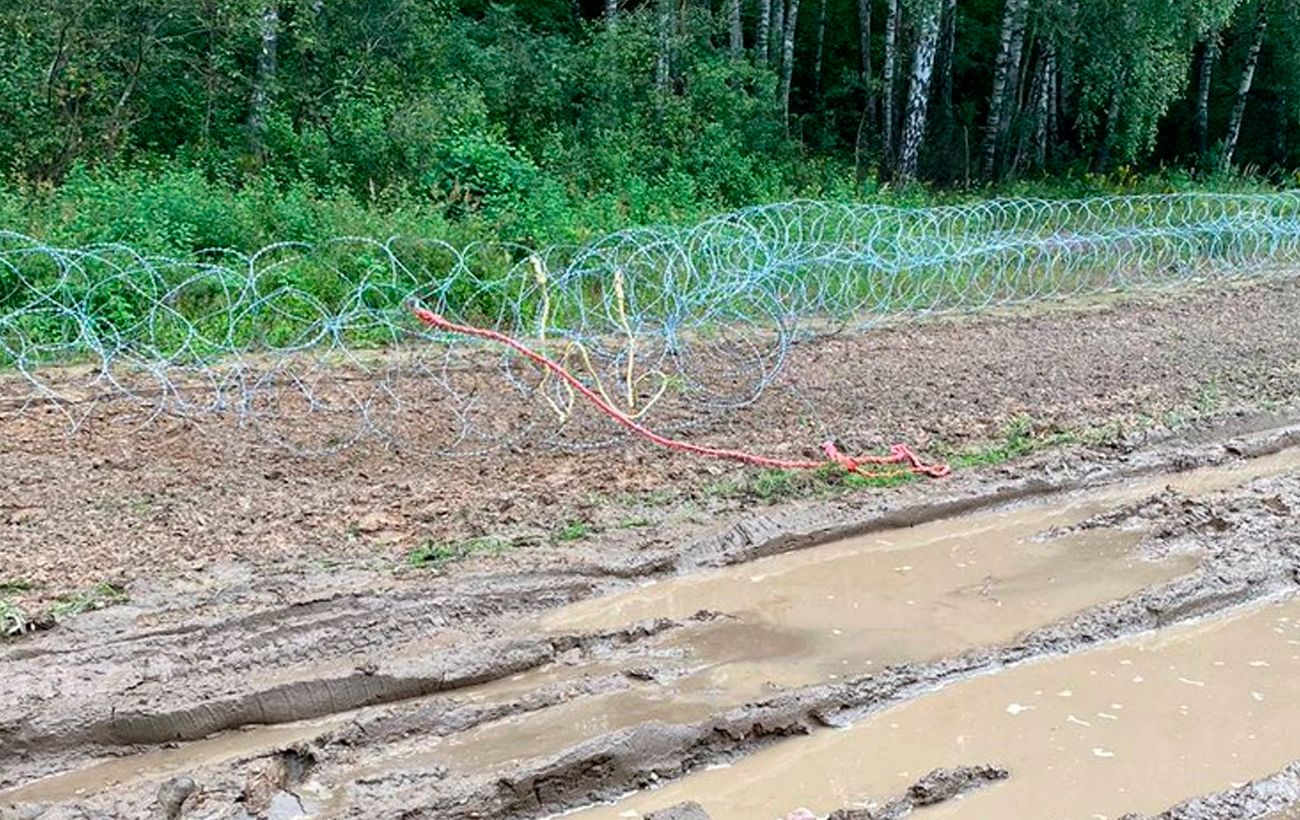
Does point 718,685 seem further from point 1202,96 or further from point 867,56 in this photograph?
point 1202,96

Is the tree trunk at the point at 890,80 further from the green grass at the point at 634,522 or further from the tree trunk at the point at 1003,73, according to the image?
the green grass at the point at 634,522

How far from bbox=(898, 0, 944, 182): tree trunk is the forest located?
4 centimetres

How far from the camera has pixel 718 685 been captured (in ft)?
17.1

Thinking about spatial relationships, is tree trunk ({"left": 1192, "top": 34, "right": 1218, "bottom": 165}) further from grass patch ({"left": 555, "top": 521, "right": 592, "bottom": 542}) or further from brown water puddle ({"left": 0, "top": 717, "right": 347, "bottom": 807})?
brown water puddle ({"left": 0, "top": 717, "right": 347, "bottom": 807})

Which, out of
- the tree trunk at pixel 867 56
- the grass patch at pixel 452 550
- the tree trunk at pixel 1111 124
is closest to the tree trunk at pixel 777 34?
the tree trunk at pixel 867 56

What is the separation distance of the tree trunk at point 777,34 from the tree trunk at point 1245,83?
824 cm

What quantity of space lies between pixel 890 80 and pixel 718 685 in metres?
16.8

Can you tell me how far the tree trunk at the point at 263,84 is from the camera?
567 inches

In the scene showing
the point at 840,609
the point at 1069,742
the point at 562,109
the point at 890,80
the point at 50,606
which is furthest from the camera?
the point at 890,80

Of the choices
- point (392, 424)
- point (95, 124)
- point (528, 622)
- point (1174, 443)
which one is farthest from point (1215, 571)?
point (95, 124)

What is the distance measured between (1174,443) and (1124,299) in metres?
5.46

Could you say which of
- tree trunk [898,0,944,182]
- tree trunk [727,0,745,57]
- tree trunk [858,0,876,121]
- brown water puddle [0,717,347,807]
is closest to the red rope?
brown water puddle [0,717,347,807]

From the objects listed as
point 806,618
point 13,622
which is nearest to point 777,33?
point 806,618

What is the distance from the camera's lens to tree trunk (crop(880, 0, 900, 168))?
2020 cm
